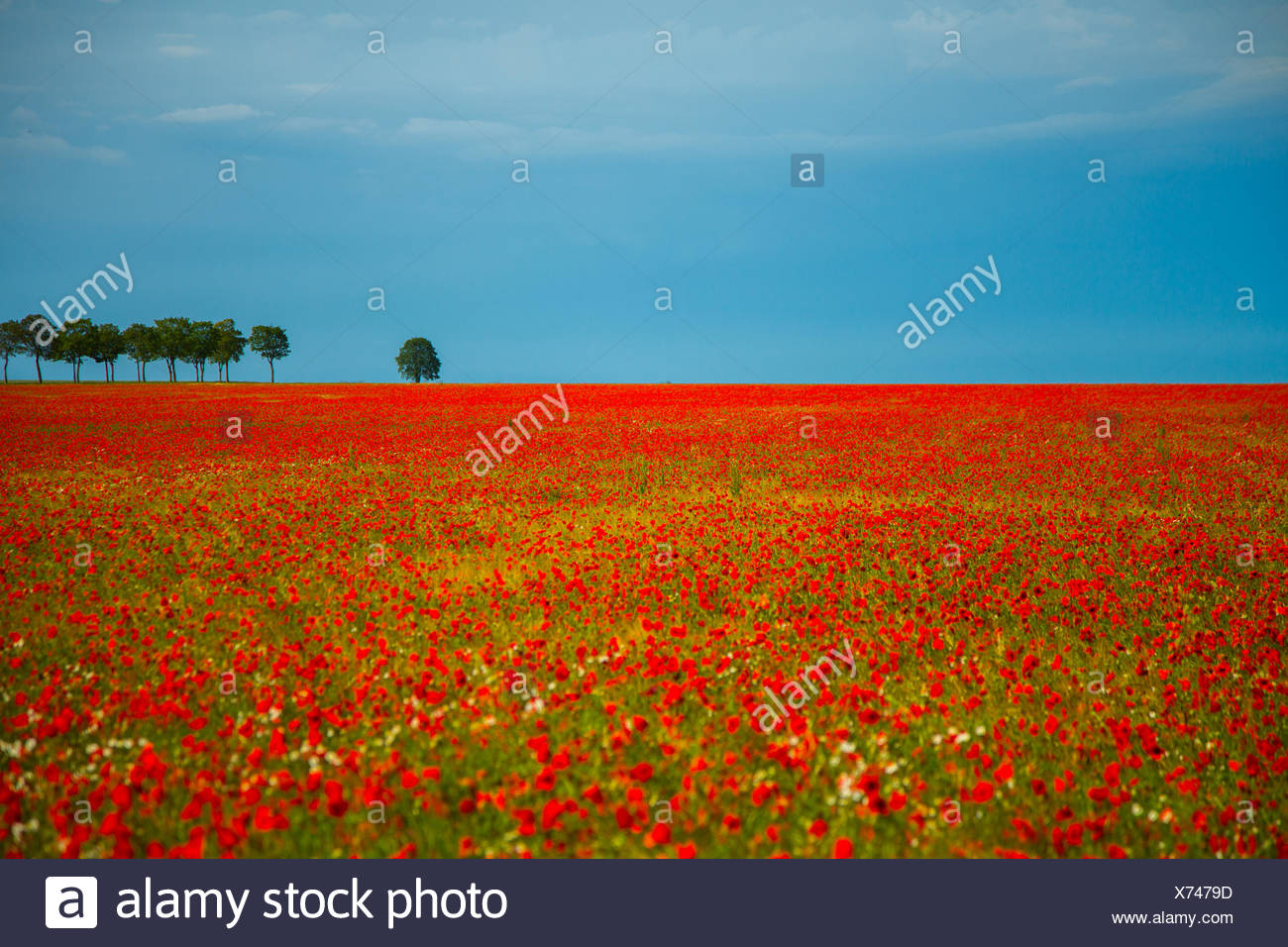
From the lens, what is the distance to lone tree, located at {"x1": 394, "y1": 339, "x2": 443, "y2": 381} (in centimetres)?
9912

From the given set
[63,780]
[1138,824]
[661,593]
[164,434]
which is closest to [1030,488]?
[661,593]

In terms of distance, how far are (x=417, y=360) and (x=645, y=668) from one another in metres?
99.7

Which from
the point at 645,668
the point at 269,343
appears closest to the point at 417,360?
the point at 269,343

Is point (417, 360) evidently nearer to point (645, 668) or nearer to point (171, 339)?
point (171, 339)

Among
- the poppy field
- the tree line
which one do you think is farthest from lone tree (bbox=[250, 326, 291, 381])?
the poppy field

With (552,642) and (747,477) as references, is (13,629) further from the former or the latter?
(747,477)

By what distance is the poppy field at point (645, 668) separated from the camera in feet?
13.1

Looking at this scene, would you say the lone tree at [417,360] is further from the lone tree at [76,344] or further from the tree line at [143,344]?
the lone tree at [76,344]

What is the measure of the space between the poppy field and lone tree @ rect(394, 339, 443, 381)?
8885 cm

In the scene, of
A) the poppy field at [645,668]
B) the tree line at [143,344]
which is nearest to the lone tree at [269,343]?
the tree line at [143,344]

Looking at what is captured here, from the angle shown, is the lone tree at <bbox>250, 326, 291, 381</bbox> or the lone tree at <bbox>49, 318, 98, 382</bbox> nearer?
the lone tree at <bbox>49, 318, 98, 382</bbox>

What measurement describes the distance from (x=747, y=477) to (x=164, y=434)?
57.5 feet

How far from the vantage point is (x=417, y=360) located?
325 feet

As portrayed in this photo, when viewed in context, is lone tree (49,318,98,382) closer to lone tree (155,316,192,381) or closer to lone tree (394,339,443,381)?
lone tree (155,316,192,381)
